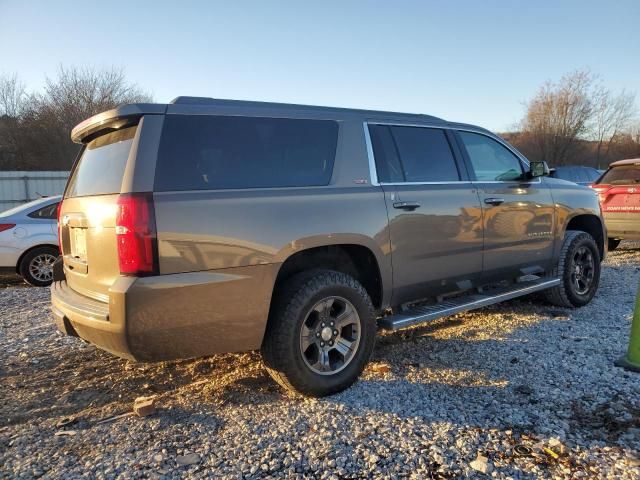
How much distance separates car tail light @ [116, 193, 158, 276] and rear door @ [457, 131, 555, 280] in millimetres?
2951

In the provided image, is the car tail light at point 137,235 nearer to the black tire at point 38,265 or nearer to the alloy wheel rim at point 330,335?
the alloy wheel rim at point 330,335

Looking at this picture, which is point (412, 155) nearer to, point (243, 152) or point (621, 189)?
point (243, 152)

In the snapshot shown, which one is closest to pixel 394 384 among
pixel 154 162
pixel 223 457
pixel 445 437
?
pixel 445 437

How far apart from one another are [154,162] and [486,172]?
3.17 metres

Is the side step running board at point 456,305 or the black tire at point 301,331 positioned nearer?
the black tire at point 301,331

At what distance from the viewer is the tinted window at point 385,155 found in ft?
12.5

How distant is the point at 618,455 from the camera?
260cm

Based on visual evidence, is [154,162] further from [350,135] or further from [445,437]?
[445,437]

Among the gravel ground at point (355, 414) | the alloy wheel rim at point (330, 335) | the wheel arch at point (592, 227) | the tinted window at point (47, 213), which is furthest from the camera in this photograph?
the tinted window at point (47, 213)

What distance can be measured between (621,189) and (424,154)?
20.6 ft

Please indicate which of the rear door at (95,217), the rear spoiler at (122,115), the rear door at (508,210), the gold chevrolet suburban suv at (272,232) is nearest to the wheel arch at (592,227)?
the rear door at (508,210)

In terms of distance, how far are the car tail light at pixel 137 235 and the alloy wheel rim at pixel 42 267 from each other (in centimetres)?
595

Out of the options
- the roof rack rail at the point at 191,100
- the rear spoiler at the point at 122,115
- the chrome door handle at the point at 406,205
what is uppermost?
the roof rack rail at the point at 191,100

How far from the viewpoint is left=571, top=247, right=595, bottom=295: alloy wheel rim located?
18.5ft
